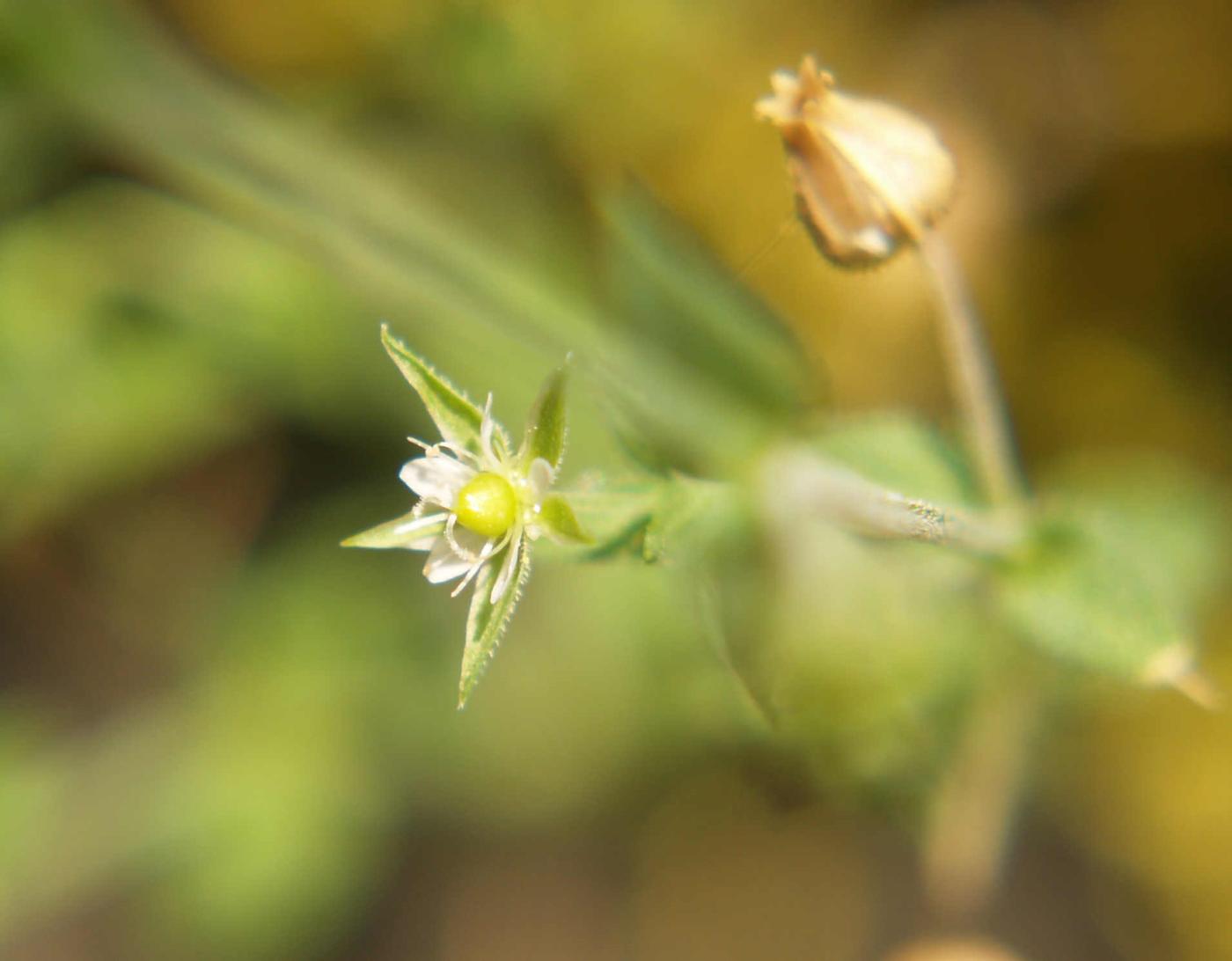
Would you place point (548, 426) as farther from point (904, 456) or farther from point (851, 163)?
point (904, 456)

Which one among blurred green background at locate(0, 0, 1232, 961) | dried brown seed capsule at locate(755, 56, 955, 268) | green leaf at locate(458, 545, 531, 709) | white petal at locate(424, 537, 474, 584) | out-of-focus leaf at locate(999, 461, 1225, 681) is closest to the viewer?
green leaf at locate(458, 545, 531, 709)

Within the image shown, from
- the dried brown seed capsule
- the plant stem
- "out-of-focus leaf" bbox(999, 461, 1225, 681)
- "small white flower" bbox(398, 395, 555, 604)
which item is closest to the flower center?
"small white flower" bbox(398, 395, 555, 604)

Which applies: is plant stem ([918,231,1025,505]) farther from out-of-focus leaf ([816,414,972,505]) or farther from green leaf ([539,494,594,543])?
green leaf ([539,494,594,543])

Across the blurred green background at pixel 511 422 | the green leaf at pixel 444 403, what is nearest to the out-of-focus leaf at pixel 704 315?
the blurred green background at pixel 511 422

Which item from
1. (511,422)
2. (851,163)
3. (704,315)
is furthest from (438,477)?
(511,422)

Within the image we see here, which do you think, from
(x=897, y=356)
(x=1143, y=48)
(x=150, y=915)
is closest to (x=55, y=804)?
(x=150, y=915)
